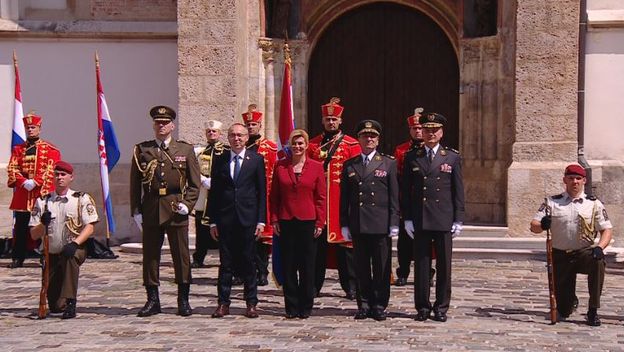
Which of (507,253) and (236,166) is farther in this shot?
(507,253)

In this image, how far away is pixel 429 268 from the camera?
942 centimetres

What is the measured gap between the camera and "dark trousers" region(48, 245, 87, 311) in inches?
377

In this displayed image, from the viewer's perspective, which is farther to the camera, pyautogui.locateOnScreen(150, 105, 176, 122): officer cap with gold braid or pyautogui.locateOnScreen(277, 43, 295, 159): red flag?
pyautogui.locateOnScreen(277, 43, 295, 159): red flag

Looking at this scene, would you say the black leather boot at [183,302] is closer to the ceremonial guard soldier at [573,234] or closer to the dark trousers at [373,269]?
the dark trousers at [373,269]

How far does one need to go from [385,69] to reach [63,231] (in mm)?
7589

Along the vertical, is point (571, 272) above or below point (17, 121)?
below

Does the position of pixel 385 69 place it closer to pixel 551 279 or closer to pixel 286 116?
pixel 286 116

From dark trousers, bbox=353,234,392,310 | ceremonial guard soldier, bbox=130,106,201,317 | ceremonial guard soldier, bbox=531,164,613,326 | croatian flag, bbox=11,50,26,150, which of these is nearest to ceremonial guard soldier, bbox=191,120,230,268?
ceremonial guard soldier, bbox=130,106,201,317

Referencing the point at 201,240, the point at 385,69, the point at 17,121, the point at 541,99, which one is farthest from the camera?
the point at 385,69

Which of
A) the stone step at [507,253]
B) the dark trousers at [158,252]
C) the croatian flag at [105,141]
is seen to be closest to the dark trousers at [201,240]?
the croatian flag at [105,141]

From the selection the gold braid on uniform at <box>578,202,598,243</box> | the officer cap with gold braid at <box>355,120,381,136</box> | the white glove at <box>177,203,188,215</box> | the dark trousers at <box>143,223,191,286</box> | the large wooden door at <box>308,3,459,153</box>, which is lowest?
the dark trousers at <box>143,223,191,286</box>

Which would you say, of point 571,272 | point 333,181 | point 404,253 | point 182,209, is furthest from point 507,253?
point 182,209

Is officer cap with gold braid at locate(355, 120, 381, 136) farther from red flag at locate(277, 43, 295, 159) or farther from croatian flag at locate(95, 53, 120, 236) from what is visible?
croatian flag at locate(95, 53, 120, 236)

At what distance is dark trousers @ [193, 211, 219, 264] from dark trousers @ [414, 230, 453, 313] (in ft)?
11.5
